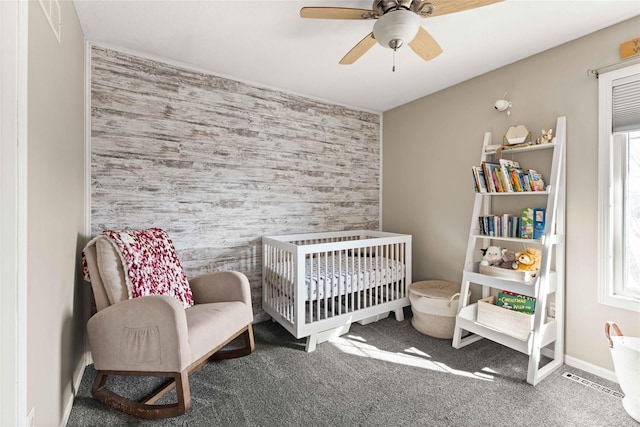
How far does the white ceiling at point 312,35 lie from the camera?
178 cm

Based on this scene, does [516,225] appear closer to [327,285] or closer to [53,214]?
[327,285]

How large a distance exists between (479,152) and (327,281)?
1.80 metres

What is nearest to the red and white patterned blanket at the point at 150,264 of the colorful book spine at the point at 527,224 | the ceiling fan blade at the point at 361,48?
the ceiling fan blade at the point at 361,48

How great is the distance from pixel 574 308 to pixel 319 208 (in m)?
2.27

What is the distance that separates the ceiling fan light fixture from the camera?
Result: 1.45m

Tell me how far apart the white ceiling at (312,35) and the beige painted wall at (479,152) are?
0.16 meters

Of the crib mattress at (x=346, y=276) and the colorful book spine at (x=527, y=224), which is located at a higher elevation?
the colorful book spine at (x=527, y=224)

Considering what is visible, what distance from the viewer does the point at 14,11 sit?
0.97 metres

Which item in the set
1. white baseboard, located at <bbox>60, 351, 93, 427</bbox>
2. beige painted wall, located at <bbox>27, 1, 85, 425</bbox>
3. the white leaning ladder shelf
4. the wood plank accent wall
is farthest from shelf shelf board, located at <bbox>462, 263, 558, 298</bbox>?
white baseboard, located at <bbox>60, 351, 93, 427</bbox>

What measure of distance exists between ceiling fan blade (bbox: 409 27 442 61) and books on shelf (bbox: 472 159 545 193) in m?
0.95

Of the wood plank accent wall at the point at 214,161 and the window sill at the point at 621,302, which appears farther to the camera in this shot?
the wood plank accent wall at the point at 214,161

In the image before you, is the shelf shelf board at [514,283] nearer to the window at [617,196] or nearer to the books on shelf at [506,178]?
the window at [617,196]

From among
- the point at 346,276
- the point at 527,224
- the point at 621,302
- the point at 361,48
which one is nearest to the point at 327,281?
the point at 346,276

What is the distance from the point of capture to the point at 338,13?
1518 millimetres
